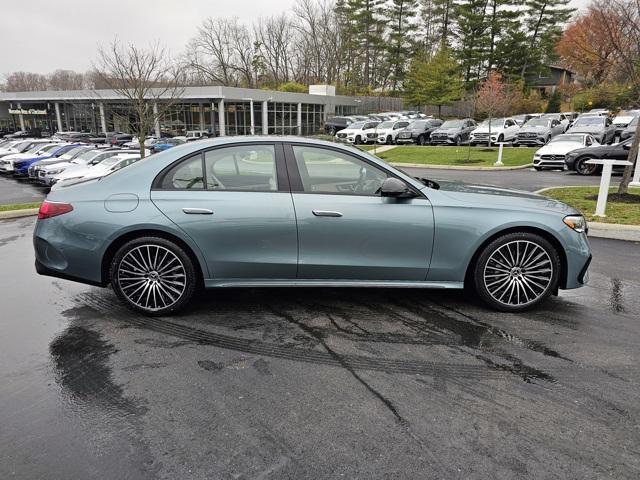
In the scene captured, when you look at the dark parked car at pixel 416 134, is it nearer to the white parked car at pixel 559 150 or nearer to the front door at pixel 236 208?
the white parked car at pixel 559 150

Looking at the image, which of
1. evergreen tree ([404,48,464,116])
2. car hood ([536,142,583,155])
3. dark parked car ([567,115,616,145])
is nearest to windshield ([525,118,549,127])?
dark parked car ([567,115,616,145])

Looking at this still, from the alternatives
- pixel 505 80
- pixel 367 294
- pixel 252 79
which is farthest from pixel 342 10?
pixel 367 294

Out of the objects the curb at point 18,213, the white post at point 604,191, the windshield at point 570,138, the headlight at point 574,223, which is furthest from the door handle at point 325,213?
the windshield at point 570,138

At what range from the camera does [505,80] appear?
52.2 metres

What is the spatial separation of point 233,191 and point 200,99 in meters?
38.1

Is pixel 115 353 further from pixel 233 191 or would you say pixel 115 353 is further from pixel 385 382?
pixel 385 382

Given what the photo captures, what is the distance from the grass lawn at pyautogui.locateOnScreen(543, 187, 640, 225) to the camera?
812 centimetres

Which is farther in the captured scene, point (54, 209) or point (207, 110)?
point (207, 110)

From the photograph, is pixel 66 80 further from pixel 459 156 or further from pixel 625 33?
pixel 625 33

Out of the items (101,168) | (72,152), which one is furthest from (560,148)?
(72,152)

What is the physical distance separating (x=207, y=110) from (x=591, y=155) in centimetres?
3447

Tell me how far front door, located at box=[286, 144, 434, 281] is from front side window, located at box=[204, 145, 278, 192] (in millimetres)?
191

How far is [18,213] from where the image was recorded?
31.8 feet

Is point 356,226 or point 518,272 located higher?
point 356,226
